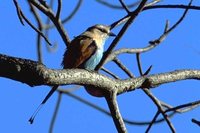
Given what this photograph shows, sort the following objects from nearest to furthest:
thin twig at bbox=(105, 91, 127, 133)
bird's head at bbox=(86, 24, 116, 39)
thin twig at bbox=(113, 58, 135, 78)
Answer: thin twig at bbox=(105, 91, 127, 133)
thin twig at bbox=(113, 58, 135, 78)
bird's head at bbox=(86, 24, 116, 39)

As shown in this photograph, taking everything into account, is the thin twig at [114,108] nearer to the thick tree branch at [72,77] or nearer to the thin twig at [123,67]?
the thick tree branch at [72,77]

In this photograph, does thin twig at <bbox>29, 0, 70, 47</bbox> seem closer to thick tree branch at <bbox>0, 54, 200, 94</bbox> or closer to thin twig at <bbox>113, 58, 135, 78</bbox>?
thin twig at <bbox>113, 58, 135, 78</bbox>

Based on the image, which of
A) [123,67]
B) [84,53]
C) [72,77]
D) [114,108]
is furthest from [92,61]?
Result: [72,77]

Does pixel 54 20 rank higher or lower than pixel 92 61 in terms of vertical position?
lower

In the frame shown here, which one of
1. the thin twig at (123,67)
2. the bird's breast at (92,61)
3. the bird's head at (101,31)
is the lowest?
the thin twig at (123,67)

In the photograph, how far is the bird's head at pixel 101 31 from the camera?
19.8 ft

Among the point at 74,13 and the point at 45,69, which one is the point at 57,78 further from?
the point at 74,13

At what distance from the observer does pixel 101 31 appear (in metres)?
6.09

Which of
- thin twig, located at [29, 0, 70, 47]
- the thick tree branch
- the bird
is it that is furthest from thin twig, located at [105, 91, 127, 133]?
the bird

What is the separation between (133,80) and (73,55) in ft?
5.05

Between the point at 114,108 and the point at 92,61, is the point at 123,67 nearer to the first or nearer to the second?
the point at 92,61

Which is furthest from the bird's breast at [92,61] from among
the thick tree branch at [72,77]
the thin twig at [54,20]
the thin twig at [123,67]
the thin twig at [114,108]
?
the thin twig at [114,108]

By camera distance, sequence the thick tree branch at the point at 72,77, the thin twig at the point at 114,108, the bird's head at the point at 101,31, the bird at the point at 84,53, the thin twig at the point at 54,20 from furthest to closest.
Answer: the bird's head at the point at 101,31 → the bird at the point at 84,53 → the thin twig at the point at 54,20 → the thin twig at the point at 114,108 → the thick tree branch at the point at 72,77

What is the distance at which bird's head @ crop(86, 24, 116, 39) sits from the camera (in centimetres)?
604
